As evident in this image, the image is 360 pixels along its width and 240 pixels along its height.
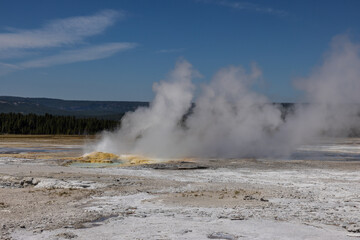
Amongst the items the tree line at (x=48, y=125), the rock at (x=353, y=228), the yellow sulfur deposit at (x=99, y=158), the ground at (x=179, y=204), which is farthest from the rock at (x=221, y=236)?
the tree line at (x=48, y=125)

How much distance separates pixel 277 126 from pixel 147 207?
102 feet

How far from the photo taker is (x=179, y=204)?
1528 cm

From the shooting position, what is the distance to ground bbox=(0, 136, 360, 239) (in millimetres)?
11508

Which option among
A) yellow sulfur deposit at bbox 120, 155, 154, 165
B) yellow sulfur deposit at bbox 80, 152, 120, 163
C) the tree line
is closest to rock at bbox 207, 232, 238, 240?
yellow sulfur deposit at bbox 120, 155, 154, 165

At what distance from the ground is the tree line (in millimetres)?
71519

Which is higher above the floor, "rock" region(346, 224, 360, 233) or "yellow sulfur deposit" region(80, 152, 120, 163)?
"rock" region(346, 224, 360, 233)

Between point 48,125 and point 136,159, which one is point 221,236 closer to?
point 136,159

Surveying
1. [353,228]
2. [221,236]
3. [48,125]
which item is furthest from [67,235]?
[48,125]

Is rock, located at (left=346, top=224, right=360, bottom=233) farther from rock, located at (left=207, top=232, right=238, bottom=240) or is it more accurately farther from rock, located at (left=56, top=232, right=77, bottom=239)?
rock, located at (left=56, top=232, right=77, bottom=239)

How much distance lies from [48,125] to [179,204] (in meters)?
87.2

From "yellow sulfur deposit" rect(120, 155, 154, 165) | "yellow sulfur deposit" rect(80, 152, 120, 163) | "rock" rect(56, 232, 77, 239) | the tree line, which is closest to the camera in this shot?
"rock" rect(56, 232, 77, 239)

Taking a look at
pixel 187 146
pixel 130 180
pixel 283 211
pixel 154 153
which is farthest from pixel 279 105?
pixel 283 211

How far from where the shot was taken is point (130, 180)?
71.9ft

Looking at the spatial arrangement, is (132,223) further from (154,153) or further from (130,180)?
(154,153)
